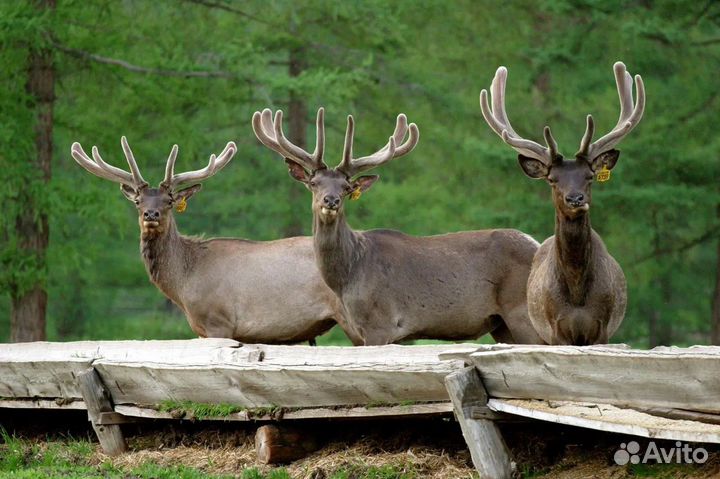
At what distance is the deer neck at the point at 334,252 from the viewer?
31.7 ft

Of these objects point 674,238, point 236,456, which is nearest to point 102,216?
point 236,456

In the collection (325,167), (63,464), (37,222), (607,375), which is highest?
(325,167)

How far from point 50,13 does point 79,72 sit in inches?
60.8

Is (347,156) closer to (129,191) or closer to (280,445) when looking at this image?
(129,191)

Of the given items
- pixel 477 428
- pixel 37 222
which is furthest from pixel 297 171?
pixel 37 222

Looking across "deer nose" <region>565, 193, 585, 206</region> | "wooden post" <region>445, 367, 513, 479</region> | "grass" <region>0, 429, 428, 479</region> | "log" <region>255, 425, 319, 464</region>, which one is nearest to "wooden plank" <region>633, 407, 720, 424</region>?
"wooden post" <region>445, 367, 513, 479</region>

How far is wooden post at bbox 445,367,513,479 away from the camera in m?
6.68

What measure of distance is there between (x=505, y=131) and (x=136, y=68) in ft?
24.3

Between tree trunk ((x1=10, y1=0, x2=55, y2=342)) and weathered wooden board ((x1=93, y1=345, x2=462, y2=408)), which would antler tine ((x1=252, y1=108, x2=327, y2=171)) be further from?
tree trunk ((x1=10, y1=0, x2=55, y2=342))

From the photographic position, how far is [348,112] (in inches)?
746

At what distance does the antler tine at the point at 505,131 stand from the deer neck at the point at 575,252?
0.43 meters

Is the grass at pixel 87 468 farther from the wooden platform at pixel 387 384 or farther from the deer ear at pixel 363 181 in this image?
the deer ear at pixel 363 181

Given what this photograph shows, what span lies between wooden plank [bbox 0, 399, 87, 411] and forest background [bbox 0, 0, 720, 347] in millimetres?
4671

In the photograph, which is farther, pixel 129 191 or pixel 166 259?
pixel 166 259
